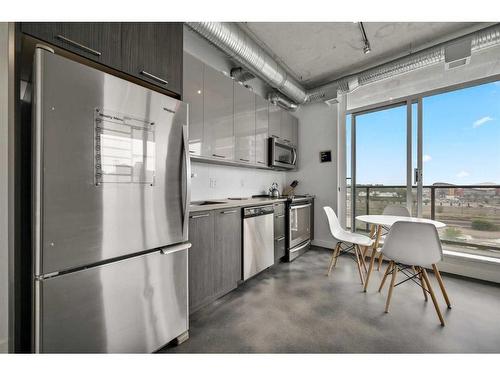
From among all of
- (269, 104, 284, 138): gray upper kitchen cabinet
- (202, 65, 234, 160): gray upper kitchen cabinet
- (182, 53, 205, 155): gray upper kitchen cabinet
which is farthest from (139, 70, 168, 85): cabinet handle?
(269, 104, 284, 138): gray upper kitchen cabinet

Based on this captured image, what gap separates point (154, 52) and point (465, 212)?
4.17 m

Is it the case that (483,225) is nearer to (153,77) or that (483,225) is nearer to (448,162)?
(448,162)

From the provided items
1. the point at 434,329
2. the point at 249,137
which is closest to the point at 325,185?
the point at 249,137

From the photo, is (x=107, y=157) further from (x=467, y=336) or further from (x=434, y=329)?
(x=467, y=336)

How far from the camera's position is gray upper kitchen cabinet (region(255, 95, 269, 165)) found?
9.68ft

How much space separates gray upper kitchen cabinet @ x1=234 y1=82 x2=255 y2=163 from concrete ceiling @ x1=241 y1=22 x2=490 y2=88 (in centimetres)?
67

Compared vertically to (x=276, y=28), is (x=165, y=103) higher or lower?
lower

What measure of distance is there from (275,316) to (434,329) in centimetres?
124

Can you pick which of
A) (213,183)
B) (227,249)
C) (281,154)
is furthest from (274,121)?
(227,249)

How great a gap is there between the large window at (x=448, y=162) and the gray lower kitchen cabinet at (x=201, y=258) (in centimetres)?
293

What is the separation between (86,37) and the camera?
1.08 metres

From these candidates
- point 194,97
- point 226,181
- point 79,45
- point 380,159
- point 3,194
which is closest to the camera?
point 79,45

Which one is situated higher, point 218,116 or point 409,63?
point 409,63
